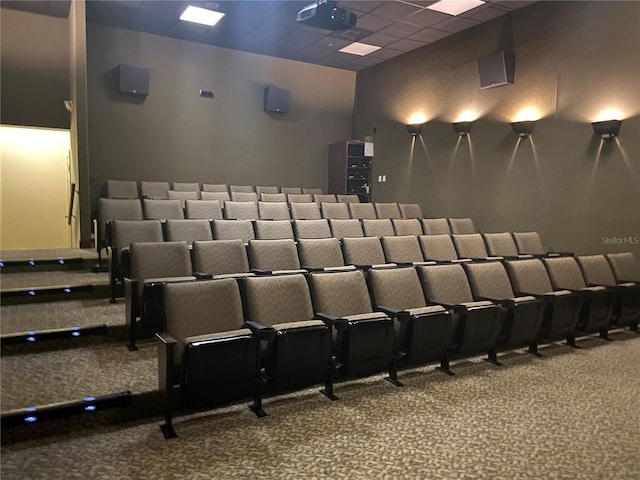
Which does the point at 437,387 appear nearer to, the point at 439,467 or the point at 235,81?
the point at 439,467

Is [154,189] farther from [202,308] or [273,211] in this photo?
[202,308]

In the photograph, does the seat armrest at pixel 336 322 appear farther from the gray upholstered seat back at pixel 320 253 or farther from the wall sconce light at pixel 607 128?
the wall sconce light at pixel 607 128

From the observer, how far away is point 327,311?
9.57ft

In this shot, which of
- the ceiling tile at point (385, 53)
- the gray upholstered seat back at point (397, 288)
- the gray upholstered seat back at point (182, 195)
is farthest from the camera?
the ceiling tile at point (385, 53)

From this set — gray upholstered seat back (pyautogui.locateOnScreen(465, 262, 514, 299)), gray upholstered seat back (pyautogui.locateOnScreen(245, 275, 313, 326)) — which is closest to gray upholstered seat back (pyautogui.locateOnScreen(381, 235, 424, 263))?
gray upholstered seat back (pyautogui.locateOnScreen(465, 262, 514, 299))

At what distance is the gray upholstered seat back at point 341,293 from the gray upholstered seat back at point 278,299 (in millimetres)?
85

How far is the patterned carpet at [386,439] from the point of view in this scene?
6.20 ft

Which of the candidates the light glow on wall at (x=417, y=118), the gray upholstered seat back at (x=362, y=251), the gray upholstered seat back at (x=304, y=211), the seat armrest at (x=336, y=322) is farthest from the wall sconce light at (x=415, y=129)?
the seat armrest at (x=336, y=322)

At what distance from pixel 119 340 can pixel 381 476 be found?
77.5 inches

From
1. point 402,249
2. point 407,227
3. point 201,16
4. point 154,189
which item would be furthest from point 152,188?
point 402,249

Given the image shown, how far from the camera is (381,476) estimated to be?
1.86 metres

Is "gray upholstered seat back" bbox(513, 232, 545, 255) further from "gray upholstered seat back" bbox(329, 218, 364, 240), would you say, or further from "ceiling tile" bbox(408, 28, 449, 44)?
"ceiling tile" bbox(408, 28, 449, 44)

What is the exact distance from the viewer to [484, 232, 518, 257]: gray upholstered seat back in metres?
5.05

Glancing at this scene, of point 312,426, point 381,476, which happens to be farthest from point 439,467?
point 312,426
